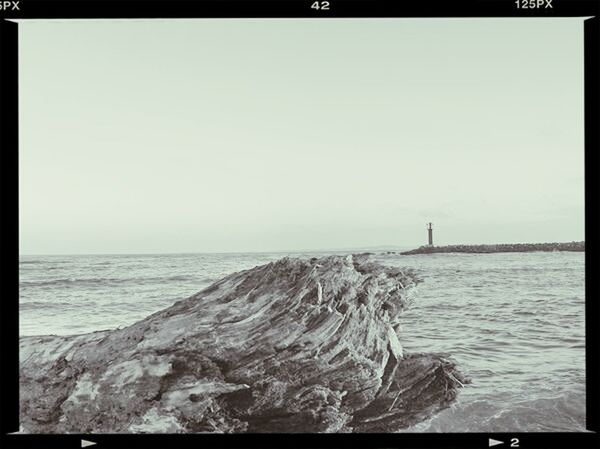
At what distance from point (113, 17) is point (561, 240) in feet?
12.7

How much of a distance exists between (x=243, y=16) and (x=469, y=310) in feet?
9.38

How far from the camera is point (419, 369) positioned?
3.81m

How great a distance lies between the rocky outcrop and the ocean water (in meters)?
0.14

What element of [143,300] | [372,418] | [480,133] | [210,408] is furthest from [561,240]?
[143,300]

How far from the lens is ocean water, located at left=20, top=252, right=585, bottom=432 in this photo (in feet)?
12.1

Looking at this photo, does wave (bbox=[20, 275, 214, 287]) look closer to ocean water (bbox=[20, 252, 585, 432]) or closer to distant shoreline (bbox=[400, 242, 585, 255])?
ocean water (bbox=[20, 252, 585, 432])

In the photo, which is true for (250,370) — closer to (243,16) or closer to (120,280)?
(120,280)

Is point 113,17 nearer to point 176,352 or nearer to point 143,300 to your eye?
point 143,300

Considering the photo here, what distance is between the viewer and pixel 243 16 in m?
3.62
